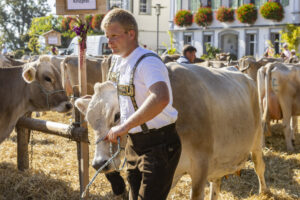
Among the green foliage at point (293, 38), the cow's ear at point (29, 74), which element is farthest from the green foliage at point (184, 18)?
the cow's ear at point (29, 74)

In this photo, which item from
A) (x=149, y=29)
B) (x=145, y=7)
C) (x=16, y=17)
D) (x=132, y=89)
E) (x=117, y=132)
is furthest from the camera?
(x=16, y=17)

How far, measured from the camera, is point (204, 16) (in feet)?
96.7

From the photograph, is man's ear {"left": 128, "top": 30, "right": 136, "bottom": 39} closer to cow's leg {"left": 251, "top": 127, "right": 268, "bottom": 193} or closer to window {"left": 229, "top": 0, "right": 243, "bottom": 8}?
cow's leg {"left": 251, "top": 127, "right": 268, "bottom": 193}

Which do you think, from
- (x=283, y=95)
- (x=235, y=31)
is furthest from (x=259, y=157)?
(x=235, y=31)

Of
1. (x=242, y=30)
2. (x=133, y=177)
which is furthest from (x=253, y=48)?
(x=133, y=177)

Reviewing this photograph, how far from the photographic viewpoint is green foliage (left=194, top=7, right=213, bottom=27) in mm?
29344

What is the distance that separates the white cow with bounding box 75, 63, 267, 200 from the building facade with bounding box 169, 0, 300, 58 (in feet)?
70.5

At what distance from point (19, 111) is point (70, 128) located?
837mm

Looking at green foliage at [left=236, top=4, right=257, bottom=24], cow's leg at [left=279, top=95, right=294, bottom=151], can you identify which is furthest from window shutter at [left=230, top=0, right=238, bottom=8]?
cow's leg at [left=279, top=95, right=294, bottom=151]

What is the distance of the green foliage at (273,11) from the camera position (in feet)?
82.4

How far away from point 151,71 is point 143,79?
10 cm

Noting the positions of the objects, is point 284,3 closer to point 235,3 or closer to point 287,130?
point 235,3

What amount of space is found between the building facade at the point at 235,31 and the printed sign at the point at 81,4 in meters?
21.9

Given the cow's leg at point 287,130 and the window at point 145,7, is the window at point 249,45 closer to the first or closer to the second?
the window at point 145,7
